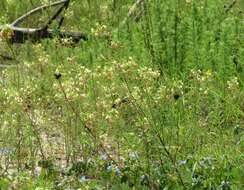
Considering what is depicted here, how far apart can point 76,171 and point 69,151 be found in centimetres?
31

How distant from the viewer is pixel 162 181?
4.41 meters

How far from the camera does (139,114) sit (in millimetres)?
4570

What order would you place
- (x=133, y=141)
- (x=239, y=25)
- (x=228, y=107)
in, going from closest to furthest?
(x=133, y=141) → (x=228, y=107) → (x=239, y=25)

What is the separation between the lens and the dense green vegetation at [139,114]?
4.51m

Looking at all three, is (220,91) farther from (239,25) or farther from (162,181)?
(162,181)

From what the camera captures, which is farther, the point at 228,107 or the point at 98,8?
the point at 98,8

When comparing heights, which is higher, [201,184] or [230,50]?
[230,50]

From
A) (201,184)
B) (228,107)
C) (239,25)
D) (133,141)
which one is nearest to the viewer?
(201,184)

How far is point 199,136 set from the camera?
501 cm

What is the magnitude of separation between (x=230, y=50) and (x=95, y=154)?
217 centimetres

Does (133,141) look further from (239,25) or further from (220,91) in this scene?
(239,25)

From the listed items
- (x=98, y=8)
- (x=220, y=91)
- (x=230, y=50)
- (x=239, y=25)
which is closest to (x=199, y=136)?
(x=220, y=91)

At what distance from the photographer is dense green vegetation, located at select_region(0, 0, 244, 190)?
451 cm

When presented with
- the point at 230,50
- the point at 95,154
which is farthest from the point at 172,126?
the point at 230,50
